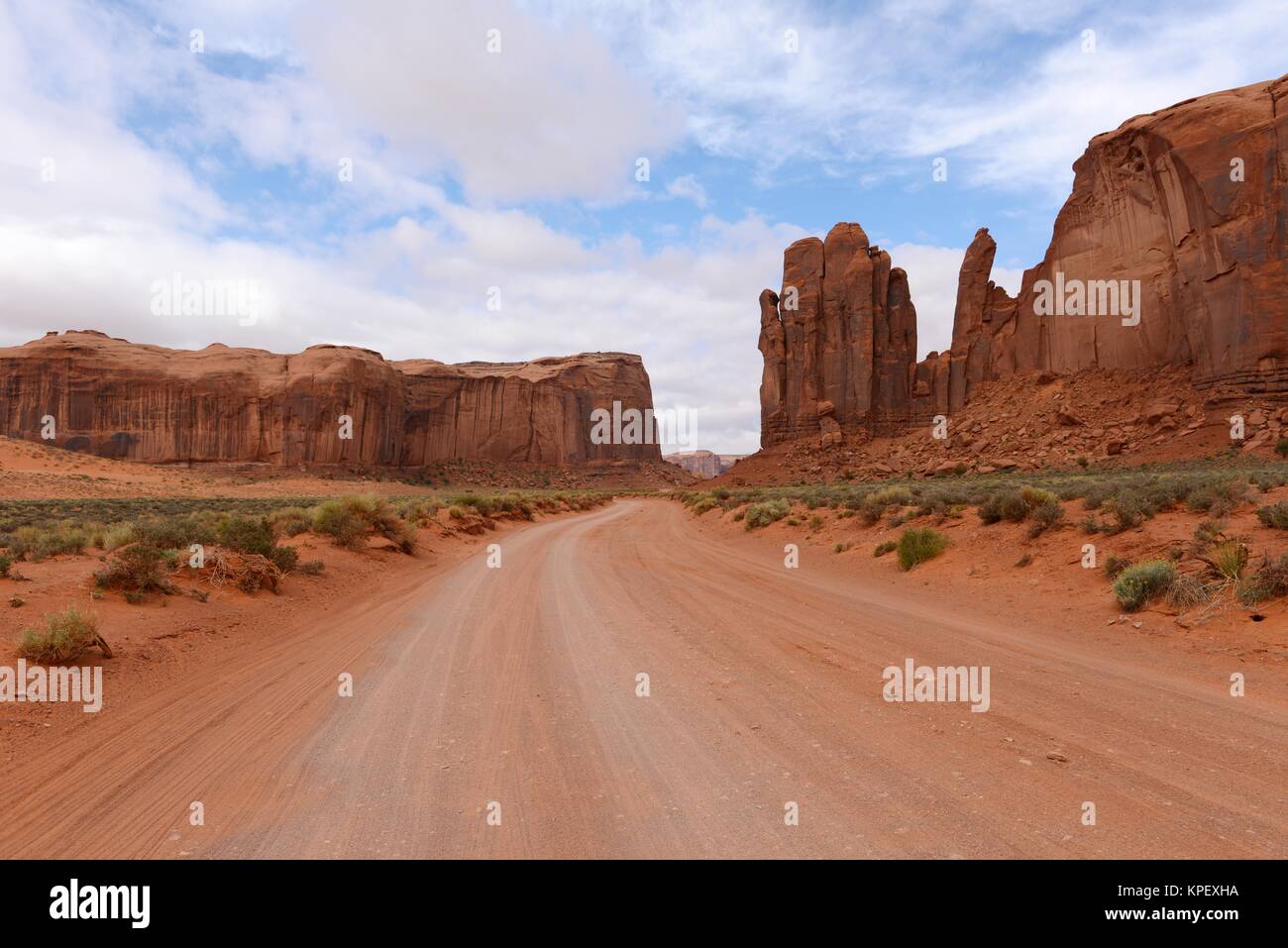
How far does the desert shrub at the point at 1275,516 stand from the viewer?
1012 cm

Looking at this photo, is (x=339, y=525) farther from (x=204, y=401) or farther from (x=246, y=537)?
(x=204, y=401)

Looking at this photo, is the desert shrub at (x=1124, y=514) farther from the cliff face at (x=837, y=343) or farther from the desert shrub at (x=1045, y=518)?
the cliff face at (x=837, y=343)

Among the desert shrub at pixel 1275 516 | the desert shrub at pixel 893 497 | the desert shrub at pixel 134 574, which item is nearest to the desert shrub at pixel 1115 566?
the desert shrub at pixel 1275 516

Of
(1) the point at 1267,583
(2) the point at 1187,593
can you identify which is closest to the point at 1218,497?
(2) the point at 1187,593

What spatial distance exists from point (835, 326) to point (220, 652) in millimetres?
82886

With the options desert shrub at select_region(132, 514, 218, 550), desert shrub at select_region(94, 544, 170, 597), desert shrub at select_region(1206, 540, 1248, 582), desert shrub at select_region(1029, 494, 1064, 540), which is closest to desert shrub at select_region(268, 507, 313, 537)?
desert shrub at select_region(132, 514, 218, 550)

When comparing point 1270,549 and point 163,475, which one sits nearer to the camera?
point 1270,549

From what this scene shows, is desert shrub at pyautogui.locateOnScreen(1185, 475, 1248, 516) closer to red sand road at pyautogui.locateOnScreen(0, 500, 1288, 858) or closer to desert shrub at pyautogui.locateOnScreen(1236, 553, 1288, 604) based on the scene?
desert shrub at pyautogui.locateOnScreen(1236, 553, 1288, 604)

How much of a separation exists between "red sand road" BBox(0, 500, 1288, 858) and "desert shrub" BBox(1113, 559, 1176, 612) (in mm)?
1363

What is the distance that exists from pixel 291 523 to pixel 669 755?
1675 centimetres

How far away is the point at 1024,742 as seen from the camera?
4.82 m

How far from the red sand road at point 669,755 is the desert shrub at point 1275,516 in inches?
170
